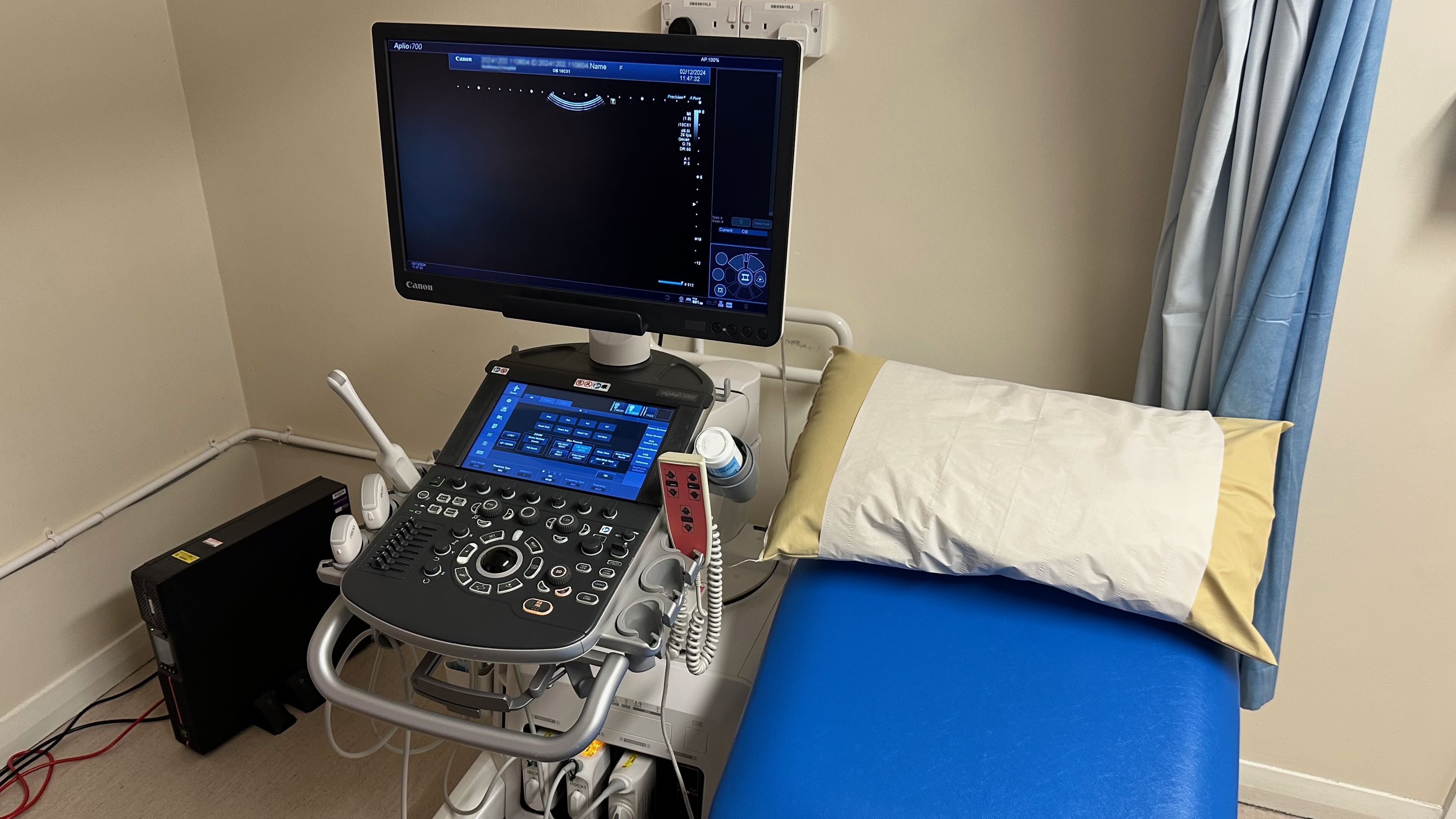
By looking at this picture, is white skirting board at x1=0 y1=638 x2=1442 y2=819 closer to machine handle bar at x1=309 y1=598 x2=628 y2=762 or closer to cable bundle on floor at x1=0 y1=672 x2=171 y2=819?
cable bundle on floor at x1=0 y1=672 x2=171 y2=819

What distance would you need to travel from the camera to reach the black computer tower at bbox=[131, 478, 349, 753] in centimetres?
184

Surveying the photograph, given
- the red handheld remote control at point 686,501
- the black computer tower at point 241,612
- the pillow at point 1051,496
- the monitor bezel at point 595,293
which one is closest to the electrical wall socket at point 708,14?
the monitor bezel at point 595,293

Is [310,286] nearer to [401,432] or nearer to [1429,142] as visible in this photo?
[401,432]

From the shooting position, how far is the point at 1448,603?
1.63 meters

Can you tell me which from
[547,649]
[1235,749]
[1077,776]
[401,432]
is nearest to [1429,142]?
[1235,749]

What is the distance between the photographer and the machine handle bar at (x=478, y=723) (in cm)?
104

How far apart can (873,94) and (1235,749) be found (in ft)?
3.68

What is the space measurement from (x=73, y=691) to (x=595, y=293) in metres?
1.62

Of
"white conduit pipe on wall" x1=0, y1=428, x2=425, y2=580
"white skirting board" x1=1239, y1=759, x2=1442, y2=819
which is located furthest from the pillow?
"white conduit pipe on wall" x1=0, y1=428, x2=425, y2=580

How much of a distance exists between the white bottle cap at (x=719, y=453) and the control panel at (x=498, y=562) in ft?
0.33

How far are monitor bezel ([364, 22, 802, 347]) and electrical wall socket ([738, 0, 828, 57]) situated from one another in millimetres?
366

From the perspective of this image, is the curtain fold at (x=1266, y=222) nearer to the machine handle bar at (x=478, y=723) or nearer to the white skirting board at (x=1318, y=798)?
the white skirting board at (x=1318, y=798)

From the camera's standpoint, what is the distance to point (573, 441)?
131cm

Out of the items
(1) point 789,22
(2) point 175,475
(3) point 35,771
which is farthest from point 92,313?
(1) point 789,22
